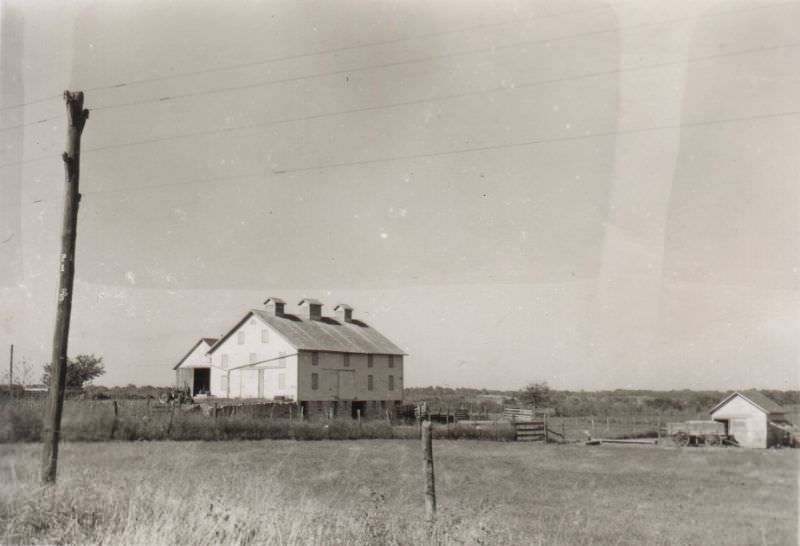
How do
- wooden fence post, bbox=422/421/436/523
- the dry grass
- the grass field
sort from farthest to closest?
the dry grass < wooden fence post, bbox=422/421/436/523 < the grass field

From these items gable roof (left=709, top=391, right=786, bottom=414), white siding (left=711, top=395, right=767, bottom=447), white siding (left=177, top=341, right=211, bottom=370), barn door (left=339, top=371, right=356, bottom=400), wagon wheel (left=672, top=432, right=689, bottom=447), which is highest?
white siding (left=177, top=341, right=211, bottom=370)

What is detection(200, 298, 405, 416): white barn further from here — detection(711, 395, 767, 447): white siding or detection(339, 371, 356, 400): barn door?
detection(711, 395, 767, 447): white siding

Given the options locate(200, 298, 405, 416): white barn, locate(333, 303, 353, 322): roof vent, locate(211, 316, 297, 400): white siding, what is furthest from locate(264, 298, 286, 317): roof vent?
locate(333, 303, 353, 322): roof vent

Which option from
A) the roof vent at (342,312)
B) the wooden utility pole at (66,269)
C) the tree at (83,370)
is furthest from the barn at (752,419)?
the tree at (83,370)

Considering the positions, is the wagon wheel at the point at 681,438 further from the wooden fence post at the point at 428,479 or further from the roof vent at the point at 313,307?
the wooden fence post at the point at 428,479

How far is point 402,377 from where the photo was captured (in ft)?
199

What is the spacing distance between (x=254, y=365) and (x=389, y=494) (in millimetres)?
34453

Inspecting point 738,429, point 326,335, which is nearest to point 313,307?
point 326,335

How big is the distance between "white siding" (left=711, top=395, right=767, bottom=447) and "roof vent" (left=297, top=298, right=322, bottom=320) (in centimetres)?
3024

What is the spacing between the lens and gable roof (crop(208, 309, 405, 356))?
167ft

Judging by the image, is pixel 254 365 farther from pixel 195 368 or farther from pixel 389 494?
pixel 389 494

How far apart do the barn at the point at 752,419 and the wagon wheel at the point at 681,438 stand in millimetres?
3740

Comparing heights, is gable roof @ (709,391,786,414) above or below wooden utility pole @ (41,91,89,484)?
below

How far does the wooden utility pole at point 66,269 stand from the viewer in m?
10.8
